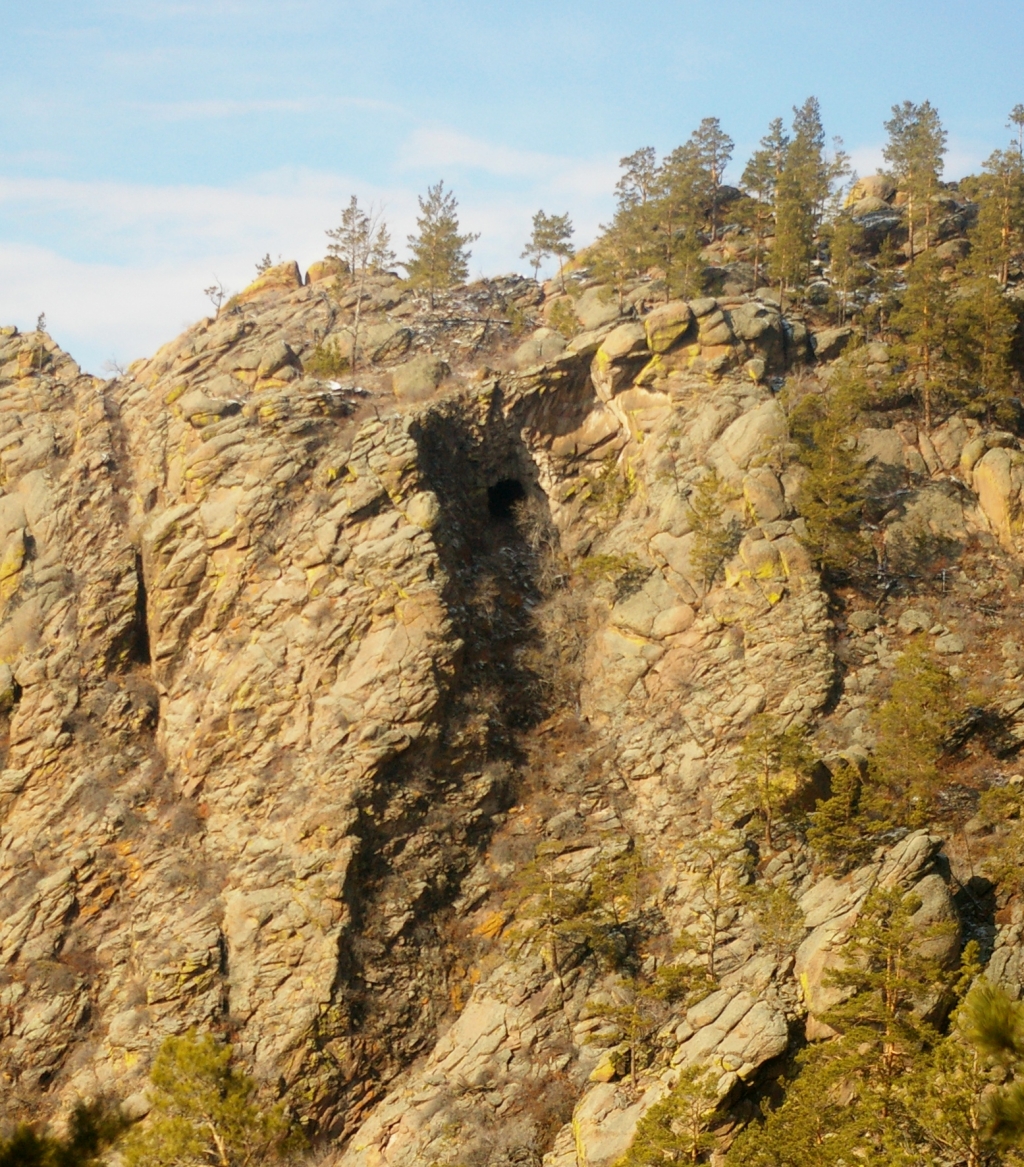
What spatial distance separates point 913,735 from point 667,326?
19254 mm

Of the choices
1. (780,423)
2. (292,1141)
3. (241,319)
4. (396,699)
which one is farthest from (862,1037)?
(241,319)

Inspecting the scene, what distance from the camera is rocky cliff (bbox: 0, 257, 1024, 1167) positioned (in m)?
27.8

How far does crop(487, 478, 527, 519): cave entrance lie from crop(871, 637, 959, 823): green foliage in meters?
17.1

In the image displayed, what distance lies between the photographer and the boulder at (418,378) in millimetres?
40781

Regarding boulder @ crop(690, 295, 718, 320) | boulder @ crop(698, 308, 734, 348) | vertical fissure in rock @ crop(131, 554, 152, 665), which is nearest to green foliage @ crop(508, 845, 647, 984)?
vertical fissure in rock @ crop(131, 554, 152, 665)

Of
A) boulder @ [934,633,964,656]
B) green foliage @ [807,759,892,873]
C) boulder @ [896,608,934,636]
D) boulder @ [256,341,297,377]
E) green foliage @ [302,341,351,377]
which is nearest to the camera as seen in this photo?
green foliage @ [807,759,892,873]

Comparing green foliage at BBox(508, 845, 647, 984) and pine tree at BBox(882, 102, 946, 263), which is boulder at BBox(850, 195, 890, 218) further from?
green foliage at BBox(508, 845, 647, 984)

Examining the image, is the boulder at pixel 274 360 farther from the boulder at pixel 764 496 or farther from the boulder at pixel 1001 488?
the boulder at pixel 1001 488

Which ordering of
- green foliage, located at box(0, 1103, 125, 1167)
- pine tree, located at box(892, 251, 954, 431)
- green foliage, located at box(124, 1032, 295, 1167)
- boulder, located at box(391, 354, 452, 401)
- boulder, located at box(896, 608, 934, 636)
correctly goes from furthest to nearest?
boulder, located at box(391, 354, 452, 401) < pine tree, located at box(892, 251, 954, 431) < boulder, located at box(896, 608, 934, 636) < green foliage, located at box(124, 1032, 295, 1167) < green foliage, located at box(0, 1103, 125, 1167)

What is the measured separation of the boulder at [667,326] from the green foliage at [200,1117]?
28576 mm

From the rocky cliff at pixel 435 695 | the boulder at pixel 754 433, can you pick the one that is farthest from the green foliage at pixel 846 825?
the boulder at pixel 754 433

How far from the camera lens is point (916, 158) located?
5547cm

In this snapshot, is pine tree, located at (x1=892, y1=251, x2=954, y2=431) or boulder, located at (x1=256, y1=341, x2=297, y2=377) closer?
pine tree, located at (x1=892, y1=251, x2=954, y2=431)

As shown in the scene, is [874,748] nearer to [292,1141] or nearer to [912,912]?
[912,912]
